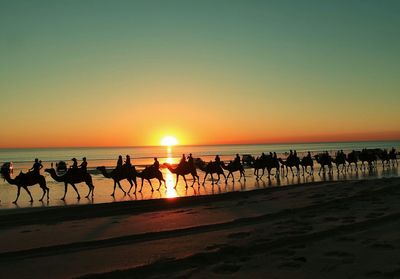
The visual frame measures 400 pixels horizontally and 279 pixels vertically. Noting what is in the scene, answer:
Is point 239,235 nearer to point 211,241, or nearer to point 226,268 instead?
point 211,241

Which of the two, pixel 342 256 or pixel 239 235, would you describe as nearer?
pixel 342 256

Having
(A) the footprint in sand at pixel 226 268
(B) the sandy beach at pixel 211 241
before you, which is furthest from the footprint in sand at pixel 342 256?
(A) the footprint in sand at pixel 226 268

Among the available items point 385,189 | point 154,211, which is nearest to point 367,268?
point 154,211

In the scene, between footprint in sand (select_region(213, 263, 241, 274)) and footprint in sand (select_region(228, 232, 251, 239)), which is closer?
footprint in sand (select_region(213, 263, 241, 274))

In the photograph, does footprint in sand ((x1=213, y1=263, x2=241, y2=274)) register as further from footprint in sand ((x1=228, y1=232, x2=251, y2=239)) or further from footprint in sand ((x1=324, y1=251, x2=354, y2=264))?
footprint in sand ((x1=228, y1=232, x2=251, y2=239))

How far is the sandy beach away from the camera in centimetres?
645

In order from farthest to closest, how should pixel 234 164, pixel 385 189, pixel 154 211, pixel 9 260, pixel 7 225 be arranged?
pixel 234 164 < pixel 385 189 < pixel 154 211 < pixel 7 225 < pixel 9 260

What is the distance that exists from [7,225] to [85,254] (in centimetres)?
476

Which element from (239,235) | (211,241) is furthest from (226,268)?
(239,235)

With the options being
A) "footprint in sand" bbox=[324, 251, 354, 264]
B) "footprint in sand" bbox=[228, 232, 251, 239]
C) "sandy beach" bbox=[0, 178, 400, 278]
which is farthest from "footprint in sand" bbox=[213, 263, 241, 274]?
"footprint in sand" bbox=[228, 232, 251, 239]

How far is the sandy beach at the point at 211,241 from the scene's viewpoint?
645 centimetres

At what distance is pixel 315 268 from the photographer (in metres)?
6.21

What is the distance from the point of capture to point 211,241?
8.43 metres

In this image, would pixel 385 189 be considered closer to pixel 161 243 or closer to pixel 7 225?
pixel 161 243
